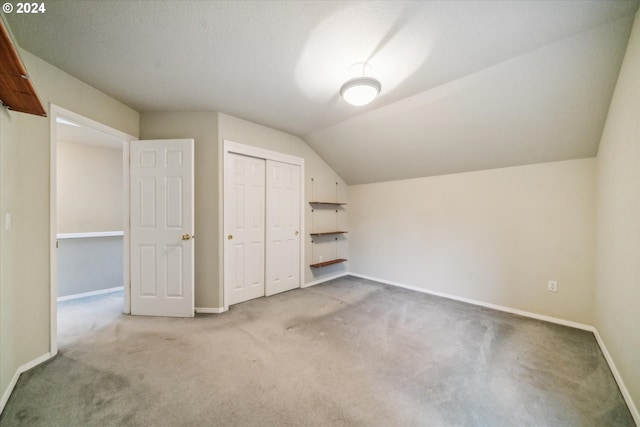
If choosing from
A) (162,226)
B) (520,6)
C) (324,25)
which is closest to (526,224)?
(520,6)

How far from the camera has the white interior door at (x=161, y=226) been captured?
282cm

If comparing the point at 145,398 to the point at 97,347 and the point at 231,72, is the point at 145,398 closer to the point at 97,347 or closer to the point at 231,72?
the point at 97,347

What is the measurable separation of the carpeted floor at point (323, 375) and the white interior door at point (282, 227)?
3.13ft

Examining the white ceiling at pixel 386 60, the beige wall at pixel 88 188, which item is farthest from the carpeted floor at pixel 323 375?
the white ceiling at pixel 386 60

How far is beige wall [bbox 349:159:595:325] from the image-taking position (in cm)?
260

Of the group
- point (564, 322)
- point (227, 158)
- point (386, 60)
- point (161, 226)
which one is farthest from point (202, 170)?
point (564, 322)

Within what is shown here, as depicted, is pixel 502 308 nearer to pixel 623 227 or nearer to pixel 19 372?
pixel 623 227

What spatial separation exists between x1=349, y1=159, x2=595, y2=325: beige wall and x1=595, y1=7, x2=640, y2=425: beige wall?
1.14 feet

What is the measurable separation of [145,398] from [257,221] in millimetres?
2232

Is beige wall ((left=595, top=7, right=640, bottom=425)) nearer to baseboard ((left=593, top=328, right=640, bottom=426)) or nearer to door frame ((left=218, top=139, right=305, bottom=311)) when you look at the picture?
baseboard ((left=593, top=328, right=640, bottom=426))

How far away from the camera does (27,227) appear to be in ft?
6.20

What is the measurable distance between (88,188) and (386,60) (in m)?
4.68

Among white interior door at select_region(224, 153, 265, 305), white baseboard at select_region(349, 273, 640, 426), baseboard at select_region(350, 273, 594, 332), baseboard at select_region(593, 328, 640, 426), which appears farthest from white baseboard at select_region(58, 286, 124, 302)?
baseboard at select_region(593, 328, 640, 426)

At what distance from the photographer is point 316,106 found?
288cm
